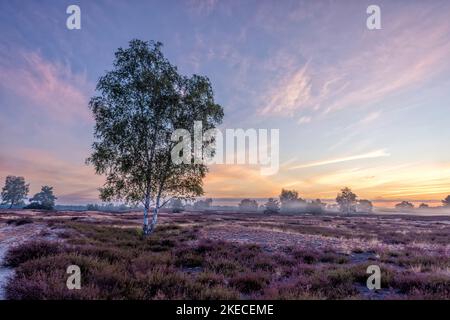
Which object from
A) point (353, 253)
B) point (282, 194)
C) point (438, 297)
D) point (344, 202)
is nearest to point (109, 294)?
point (438, 297)

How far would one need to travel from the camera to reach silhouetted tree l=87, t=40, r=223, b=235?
2338 centimetres

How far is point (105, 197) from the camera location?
929 inches

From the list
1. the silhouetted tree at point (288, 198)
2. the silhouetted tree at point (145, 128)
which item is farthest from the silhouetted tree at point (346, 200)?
the silhouetted tree at point (145, 128)

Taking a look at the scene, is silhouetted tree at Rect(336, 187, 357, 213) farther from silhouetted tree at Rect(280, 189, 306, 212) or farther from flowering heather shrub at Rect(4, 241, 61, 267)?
flowering heather shrub at Rect(4, 241, 61, 267)

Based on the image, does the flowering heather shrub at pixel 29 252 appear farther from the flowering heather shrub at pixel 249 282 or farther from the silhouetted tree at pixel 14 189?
the silhouetted tree at pixel 14 189

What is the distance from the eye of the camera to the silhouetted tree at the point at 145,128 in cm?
2338

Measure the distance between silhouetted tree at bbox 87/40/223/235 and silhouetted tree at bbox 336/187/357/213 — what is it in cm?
16041

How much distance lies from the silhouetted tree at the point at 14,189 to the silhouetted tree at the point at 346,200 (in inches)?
6801

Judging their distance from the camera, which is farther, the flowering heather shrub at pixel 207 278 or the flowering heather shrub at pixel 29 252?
Answer: the flowering heather shrub at pixel 29 252

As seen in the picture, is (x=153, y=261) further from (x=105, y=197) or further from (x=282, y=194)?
(x=282, y=194)

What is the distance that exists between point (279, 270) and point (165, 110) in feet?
57.4

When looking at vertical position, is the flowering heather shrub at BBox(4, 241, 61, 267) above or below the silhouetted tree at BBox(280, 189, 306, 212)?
above

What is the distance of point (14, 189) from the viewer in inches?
4877

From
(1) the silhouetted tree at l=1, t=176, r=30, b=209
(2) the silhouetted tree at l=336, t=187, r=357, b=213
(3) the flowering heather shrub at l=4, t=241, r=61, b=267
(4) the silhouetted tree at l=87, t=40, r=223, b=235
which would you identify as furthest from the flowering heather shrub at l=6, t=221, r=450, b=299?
(2) the silhouetted tree at l=336, t=187, r=357, b=213
